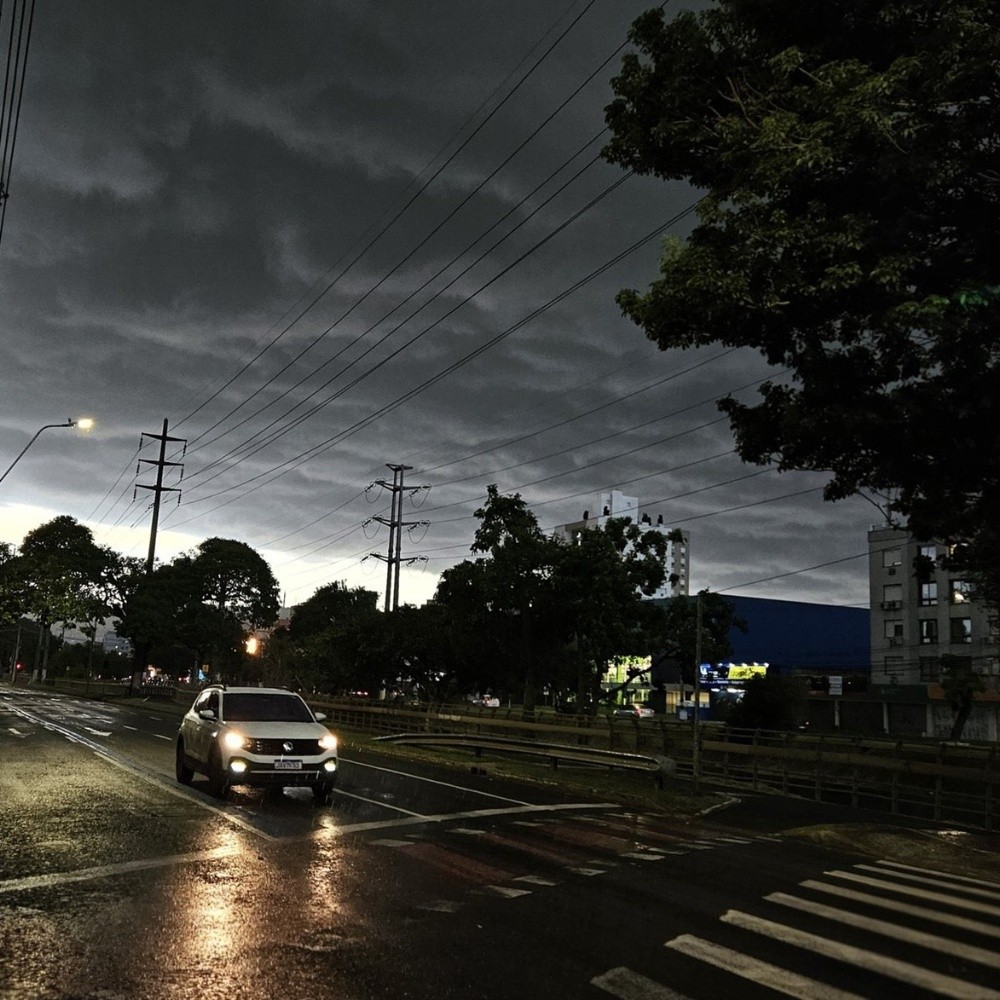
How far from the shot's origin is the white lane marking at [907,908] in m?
7.07

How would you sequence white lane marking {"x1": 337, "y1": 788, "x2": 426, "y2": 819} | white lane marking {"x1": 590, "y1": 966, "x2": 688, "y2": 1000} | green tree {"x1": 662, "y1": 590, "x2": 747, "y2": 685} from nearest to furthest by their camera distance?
white lane marking {"x1": 590, "y1": 966, "x2": 688, "y2": 1000} < white lane marking {"x1": 337, "y1": 788, "x2": 426, "y2": 819} < green tree {"x1": 662, "y1": 590, "x2": 747, "y2": 685}

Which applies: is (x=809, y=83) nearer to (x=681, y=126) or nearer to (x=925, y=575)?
(x=681, y=126)

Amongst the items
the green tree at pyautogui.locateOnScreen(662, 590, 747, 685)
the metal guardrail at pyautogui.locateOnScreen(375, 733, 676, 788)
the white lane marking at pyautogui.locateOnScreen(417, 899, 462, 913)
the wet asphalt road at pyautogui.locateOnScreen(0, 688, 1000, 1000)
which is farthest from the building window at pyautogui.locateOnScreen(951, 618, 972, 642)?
the white lane marking at pyautogui.locateOnScreen(417, 899, 462, 913)

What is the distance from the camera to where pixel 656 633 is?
37594 mm

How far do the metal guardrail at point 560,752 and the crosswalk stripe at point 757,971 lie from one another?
38.8 ft

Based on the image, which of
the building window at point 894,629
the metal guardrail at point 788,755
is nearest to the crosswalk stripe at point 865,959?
the metal guardrail at point 788,755

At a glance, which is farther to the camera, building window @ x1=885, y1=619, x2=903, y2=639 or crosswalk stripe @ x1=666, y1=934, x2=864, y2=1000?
building window @ x1=885, y1=619, x2=903, y2=639

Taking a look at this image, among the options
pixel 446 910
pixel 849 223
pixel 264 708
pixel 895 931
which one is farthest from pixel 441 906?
pixel 849 223

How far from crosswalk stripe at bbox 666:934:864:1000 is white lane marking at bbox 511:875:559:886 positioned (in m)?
2.01

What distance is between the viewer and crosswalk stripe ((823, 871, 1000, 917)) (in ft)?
26.1

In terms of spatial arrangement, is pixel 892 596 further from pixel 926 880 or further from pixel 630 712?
pixel 926 880

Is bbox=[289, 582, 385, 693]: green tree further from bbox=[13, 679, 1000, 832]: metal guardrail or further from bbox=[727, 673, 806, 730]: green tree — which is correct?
bbox=[727, 673, 806, 730]: green tree

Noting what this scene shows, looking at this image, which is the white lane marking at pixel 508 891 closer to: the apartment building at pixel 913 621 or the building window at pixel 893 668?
the apartment building at pixel 913 621

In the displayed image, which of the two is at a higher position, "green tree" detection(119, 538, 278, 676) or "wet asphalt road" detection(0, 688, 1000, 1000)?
"green tree" detection(119, 538, 278, 676)
